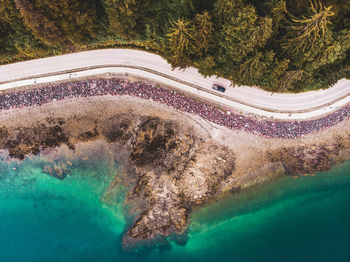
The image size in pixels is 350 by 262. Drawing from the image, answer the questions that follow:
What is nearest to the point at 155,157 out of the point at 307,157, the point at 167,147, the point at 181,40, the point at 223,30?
the point at 167,147

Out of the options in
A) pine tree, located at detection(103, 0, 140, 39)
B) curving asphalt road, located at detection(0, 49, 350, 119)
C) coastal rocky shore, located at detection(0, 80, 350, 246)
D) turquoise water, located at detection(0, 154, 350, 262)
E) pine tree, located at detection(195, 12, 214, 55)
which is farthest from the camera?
turquoise water, located at detection(0, 154, 350, 262)

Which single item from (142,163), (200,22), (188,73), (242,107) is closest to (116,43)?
(188,73)

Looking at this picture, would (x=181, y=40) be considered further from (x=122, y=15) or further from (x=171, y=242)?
(x=171, y=242)

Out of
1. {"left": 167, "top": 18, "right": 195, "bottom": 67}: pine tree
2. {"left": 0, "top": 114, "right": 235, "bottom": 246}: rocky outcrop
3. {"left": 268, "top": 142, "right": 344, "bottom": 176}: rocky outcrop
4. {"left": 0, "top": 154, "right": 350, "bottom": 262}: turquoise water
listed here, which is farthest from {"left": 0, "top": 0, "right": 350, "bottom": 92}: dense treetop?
{"left": 0, "top": 154, "right": 350, "bottom": 262}: turquoise water

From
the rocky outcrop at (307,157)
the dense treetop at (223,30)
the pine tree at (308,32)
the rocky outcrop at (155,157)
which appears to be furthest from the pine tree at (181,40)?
the rocky outcrop at (307,157)

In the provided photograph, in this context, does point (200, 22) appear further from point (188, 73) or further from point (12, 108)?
point (12, 108)

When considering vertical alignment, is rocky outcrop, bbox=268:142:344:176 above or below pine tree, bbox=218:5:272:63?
below

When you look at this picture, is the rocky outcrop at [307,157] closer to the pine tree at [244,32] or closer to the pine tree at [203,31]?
the pine tree at [244,32]

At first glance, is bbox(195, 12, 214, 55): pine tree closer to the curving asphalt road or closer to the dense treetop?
the dense treetop
